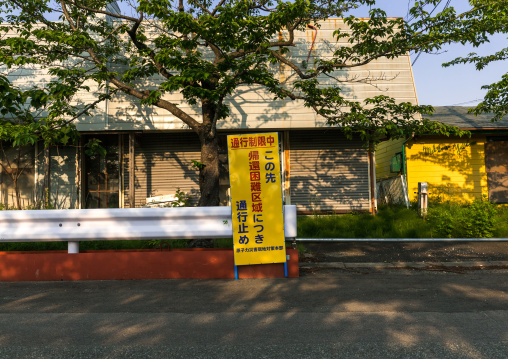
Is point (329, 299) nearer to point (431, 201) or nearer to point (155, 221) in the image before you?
point (155, 221)

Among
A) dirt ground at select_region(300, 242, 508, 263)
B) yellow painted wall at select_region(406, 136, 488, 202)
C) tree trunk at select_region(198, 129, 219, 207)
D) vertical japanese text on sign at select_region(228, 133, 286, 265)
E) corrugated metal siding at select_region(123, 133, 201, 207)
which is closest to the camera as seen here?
vertical japanese text on sign at select_region(228, 133, 286, 265)

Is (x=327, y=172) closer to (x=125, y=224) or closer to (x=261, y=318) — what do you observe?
(x=125, y=224)

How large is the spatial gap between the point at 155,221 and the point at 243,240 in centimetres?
132

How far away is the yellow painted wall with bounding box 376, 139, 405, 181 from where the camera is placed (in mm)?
16041

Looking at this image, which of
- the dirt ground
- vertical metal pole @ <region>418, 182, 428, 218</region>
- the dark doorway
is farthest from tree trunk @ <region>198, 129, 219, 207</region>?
vertical metal pole @ <region>418, 182, 428, 218</region>

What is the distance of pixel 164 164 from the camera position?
1355 centimetres

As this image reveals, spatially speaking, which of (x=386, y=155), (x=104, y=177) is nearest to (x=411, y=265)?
(x=104, y=177)

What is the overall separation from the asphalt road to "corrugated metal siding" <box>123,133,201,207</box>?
7.61m

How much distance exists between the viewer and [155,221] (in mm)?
6184

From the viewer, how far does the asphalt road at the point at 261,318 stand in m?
3.43

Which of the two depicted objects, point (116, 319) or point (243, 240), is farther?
point (243, 240)

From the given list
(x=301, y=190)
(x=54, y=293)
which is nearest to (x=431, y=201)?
(x=301, y=190)

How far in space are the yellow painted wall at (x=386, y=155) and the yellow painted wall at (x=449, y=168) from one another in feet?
3.07

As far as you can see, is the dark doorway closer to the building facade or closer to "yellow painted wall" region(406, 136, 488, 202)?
the building facade
